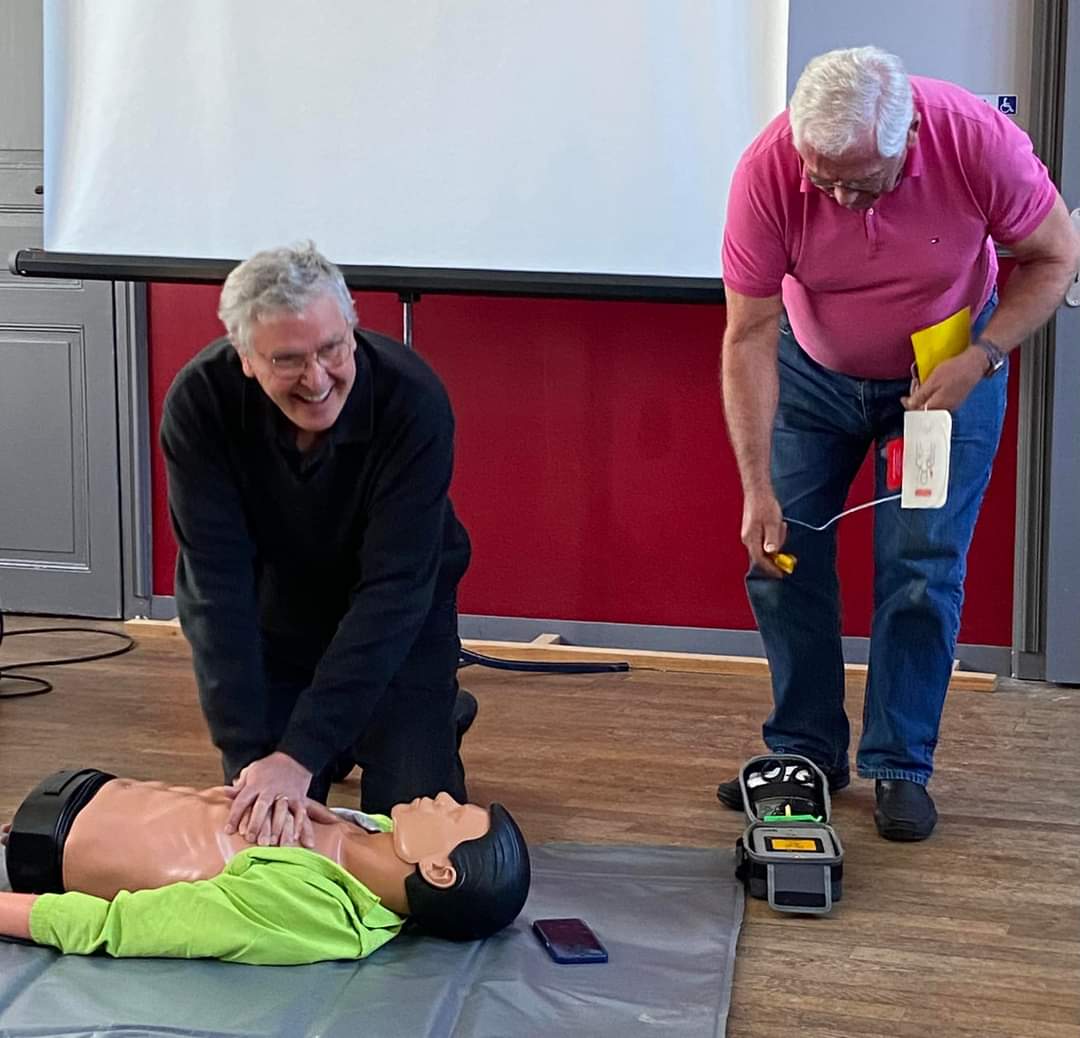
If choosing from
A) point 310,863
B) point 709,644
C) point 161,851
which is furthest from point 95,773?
point 709,644

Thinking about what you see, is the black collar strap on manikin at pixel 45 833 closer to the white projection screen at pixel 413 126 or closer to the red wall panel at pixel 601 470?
the white projection screen at pixel 413 126

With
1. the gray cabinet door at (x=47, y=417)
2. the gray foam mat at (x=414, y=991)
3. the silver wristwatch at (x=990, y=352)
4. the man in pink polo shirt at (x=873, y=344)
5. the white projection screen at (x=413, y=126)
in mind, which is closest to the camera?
the gray foam mat at (x=414, y=991)

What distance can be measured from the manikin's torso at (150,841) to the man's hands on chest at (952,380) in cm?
107

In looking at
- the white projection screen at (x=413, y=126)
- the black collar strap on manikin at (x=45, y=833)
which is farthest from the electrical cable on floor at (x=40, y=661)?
the black collar strap on manikin at (x=45, y=833)

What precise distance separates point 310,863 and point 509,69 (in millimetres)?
1916

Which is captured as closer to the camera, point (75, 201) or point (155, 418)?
point (75, 201)

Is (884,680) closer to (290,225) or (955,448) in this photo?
(955,448)

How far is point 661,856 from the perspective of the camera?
253 centimetres

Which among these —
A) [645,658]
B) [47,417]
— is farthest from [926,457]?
[47,417]

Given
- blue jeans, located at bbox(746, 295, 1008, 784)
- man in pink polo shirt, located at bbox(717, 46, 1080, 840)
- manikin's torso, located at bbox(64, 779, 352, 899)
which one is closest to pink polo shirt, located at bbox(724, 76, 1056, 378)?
man in pink polo shirt, located at bbox(717, 46, 1080, 840)

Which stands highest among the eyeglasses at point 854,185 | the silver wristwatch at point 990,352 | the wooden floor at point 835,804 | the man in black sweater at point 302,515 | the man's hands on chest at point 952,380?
the eyeglasses at point 854,185

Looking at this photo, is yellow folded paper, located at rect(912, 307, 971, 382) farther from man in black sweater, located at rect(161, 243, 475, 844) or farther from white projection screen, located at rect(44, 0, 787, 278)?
white projection screen, located at rect(44, 0, 787, 278)

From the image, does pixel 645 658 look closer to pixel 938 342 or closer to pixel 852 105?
pixel 938 342

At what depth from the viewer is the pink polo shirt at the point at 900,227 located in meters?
2.39
